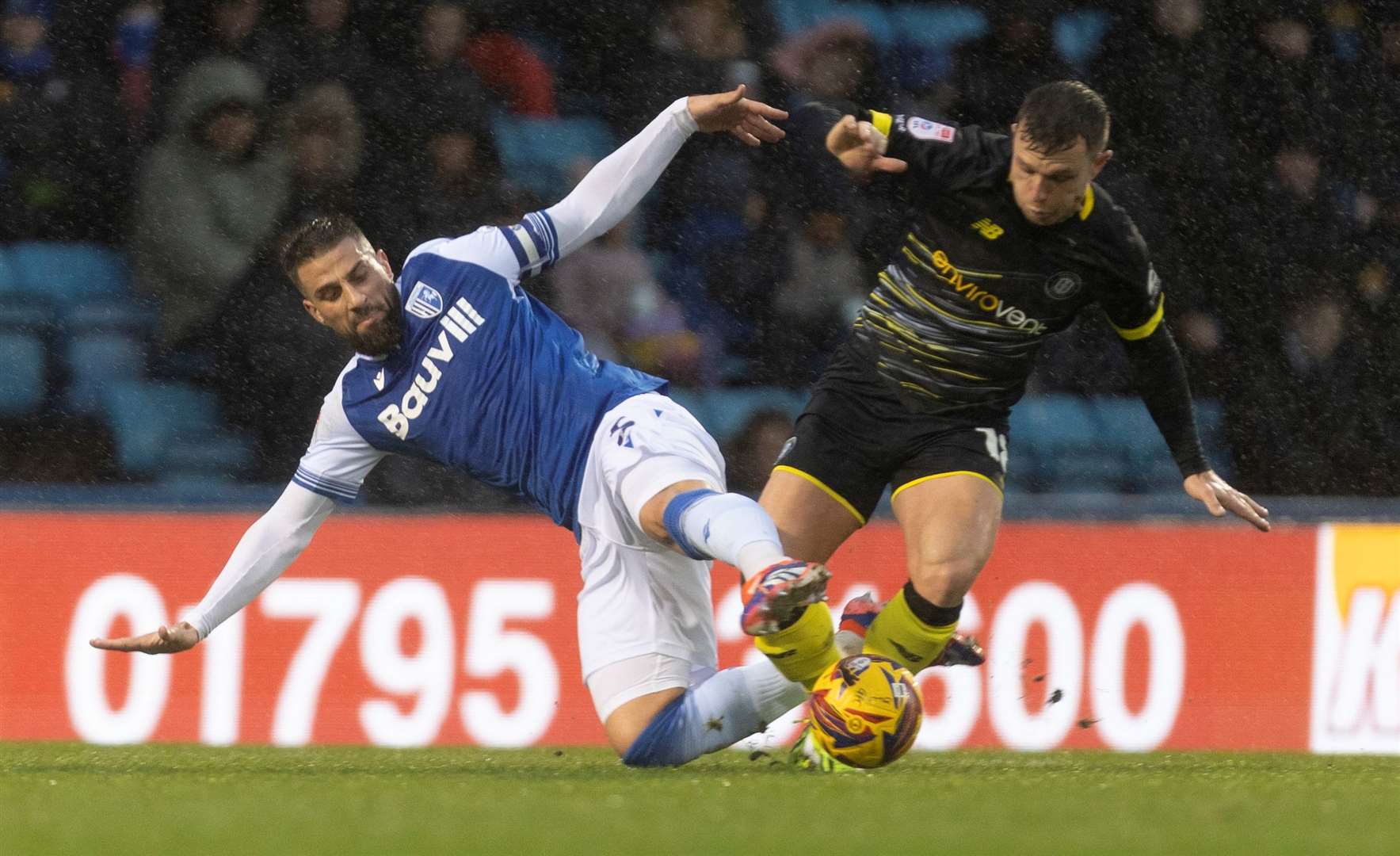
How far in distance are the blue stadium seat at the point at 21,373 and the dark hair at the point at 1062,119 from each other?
13.3ft

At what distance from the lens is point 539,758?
5.49 metres

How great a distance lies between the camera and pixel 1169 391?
496 cm

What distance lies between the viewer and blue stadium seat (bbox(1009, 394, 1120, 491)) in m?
7.76

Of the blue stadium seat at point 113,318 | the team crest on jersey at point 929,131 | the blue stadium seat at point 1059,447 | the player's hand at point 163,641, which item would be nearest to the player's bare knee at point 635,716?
the player's hand at point 163,641

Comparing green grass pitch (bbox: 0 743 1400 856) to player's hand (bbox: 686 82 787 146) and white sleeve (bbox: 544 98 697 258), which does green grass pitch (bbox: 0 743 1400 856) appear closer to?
white sleeve (bbox: 544 98 697 258)

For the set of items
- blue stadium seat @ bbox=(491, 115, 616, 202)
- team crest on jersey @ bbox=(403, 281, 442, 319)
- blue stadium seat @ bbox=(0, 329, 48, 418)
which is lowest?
blue stadium seat @ bbox=(0, 329, 48, 418)

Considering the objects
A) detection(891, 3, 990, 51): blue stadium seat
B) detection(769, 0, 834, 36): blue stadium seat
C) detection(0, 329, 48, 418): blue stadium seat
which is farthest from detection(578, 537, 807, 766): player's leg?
detection(891, 3, 990, 51): blue stadium seat

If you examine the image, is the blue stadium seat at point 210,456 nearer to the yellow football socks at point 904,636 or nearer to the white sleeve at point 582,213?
the white sleeve at point 582,213

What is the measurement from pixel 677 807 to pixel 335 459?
1.58 meters

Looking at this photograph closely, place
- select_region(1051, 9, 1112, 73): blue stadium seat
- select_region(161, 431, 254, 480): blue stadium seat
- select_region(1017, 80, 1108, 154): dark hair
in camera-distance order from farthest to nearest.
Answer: select_region(1051, 9, 1112, 73): blue stadium seat → select_region(161, 431, 254, 480): blue stadium seat → select_region(1017, 80, 1108, 154): dark hair

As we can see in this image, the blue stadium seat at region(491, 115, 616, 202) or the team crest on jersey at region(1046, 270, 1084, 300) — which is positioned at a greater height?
the blue stadium seat at region(491, 115, 616, 202)

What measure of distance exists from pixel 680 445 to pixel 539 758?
4.12ft

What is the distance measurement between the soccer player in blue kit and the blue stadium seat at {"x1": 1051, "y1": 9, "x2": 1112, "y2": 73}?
12.9 feet

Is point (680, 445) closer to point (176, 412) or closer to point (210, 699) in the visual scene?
point (210, 699)
